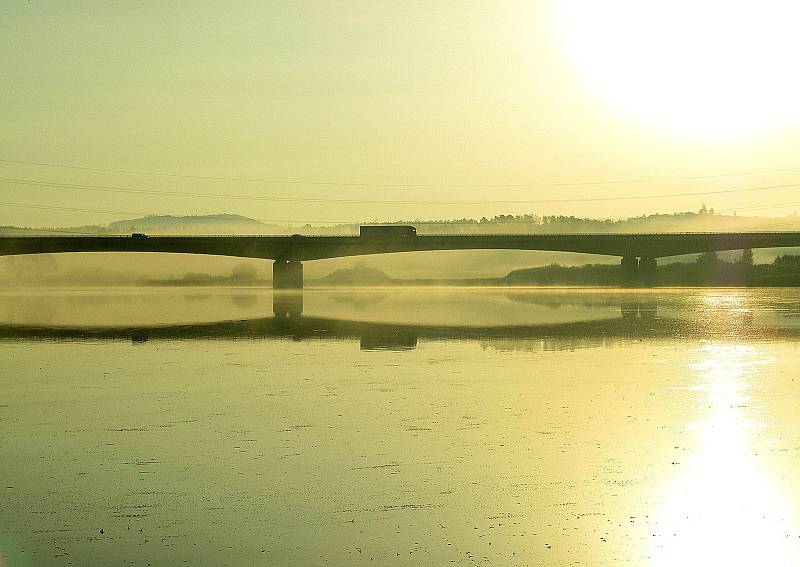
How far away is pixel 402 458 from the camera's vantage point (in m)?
20.3

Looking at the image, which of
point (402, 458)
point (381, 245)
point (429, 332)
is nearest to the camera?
point (402, 458)

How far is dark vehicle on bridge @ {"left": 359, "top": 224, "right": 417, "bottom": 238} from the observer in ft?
619

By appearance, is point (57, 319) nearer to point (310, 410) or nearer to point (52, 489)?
point (310, 410)

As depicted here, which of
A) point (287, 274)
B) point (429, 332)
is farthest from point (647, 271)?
point (429, 332)

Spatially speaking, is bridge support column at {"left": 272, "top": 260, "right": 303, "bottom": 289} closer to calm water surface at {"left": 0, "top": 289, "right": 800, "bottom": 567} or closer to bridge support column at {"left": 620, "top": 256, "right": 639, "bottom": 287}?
bridge support column at {"left": 620, "top": 256, "right": 639, "bottom": 287}

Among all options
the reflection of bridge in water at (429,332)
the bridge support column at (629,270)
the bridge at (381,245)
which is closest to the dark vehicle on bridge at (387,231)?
the bridge at (381,245)

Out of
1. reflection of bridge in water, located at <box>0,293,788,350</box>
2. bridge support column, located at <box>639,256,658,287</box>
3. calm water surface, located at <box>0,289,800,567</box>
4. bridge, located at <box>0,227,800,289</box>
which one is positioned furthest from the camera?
bridge support column, located at <box>639,256,658,287</box>

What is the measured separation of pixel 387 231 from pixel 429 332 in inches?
5251

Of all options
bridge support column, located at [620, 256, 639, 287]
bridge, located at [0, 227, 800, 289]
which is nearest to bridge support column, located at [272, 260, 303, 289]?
bridge, located at [0, 227, 800, 289]

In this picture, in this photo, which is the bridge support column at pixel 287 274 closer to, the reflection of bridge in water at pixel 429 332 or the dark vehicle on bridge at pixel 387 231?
the dark vehicle on bridge at pixel 387 231

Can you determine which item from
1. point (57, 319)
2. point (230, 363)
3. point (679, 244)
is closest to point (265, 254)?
point (679, 244)

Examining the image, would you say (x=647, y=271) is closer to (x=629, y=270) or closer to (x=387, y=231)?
(x=629, y=270)

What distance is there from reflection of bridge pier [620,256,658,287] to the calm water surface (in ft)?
453

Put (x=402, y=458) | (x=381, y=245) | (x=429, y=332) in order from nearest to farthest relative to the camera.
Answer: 1. (x=402, y=458)
2. (x=429, y=332)
3. (x=381, y=245)
